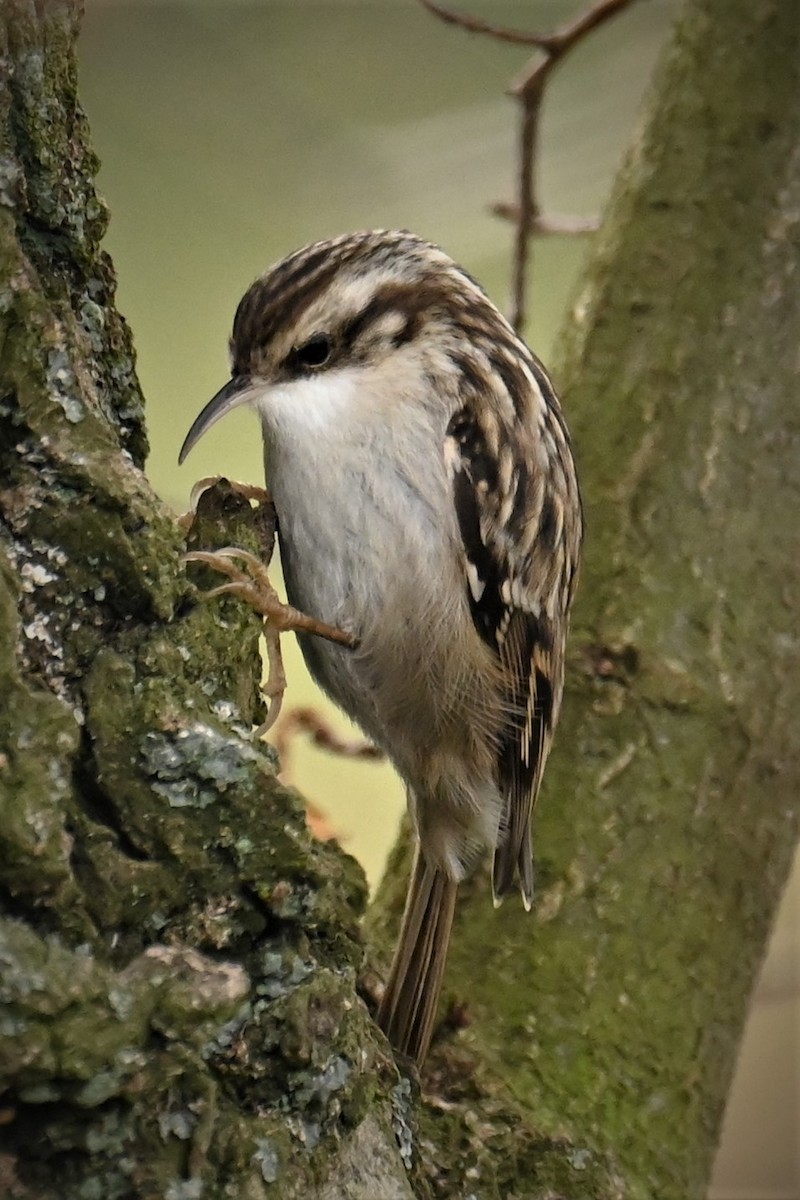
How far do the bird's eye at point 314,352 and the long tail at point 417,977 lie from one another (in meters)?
0.56

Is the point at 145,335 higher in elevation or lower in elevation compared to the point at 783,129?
lower

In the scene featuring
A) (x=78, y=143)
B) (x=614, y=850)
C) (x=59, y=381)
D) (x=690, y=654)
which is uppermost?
(x=78, y=143)

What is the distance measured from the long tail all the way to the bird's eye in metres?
0.56

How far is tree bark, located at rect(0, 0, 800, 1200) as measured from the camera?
79 centimetres

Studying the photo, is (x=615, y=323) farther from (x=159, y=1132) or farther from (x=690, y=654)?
(x=159, y=1132)

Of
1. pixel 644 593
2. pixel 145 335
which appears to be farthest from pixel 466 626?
pixel 145 335

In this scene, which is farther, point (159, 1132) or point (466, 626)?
point (466, 626)

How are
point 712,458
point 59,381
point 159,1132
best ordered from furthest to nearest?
point 712,458, point 59,381, point 159,1132

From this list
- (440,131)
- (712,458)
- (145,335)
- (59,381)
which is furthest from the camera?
(440,131)

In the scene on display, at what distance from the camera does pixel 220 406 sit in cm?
126

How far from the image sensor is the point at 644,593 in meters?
1.43

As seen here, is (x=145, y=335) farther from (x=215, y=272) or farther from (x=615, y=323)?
(x=615, y=323)

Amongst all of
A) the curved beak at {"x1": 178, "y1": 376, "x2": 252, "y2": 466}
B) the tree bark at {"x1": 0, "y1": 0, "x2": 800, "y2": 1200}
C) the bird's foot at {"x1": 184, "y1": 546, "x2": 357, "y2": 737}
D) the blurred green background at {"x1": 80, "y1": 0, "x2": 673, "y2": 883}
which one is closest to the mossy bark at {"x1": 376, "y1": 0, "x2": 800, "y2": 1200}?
the tree bark at {"x1": 0, "y1": 0, "x2": 800, "y2": 1200}

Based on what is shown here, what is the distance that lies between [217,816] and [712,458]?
83 centimetres
